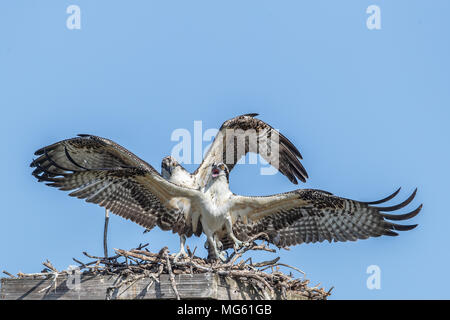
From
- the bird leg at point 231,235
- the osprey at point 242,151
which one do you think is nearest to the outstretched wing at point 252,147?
the osprey at point 242,151

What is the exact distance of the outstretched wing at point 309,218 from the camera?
31.3 ft

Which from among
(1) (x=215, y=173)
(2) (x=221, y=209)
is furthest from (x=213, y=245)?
(1) (x=215, y=173)

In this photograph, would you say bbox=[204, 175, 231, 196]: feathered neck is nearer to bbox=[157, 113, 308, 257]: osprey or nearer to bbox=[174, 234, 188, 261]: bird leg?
bbox=[174, 234, 188, 261]: bird leg

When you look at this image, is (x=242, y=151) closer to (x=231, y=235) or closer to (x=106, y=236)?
(x=231, y=235)

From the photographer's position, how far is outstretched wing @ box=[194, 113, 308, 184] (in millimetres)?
11133

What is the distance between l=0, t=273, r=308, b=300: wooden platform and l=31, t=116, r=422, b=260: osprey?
1.53 metres

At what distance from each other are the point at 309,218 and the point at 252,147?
211 cm

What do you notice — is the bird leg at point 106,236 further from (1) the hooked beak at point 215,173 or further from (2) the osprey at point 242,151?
(1) the hooked beak at point 215,173

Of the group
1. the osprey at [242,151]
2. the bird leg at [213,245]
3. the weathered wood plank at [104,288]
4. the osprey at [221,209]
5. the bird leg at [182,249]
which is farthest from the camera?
the osprey at [242,151]

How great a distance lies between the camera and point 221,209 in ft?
31.7

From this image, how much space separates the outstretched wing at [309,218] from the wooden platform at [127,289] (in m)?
1.65

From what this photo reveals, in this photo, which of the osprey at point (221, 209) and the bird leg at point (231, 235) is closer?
the osprey at point (221, 209)
